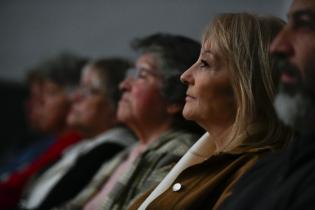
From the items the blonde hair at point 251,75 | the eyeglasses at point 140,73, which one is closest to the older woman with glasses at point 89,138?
the eyeglasses at point 140,73

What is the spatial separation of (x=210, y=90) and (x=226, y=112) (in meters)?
0.07

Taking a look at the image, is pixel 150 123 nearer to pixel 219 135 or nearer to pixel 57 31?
pixel 219 135

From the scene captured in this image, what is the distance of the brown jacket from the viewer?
1.46 metres

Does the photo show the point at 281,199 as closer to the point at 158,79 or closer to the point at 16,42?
the point at 158,79

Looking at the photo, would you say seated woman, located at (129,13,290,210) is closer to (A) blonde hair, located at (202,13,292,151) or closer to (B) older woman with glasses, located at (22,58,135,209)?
(A) blonde hair, located at (202,13,292,151)

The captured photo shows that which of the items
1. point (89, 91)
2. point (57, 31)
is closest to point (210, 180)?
point (89, 91)

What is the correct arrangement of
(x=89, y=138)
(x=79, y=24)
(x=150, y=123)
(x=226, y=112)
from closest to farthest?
1. (x=226, y=112)
2. (x=150, y=123)
3. (x=89, y=138)
4. (x=79, y=24)

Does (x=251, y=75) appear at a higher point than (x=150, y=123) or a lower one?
higher

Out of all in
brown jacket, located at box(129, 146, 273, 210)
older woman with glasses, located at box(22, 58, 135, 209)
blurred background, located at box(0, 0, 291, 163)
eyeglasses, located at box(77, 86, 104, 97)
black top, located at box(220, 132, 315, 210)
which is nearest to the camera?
black top, located at box(220, 132, 315, 210)

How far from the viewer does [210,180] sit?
1475 millimetres

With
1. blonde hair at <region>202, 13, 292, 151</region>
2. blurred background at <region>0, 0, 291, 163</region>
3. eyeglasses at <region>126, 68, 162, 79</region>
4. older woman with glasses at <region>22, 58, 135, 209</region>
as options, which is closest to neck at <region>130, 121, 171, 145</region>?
eyeglasses at <region>126, 68, 162, 79</region>

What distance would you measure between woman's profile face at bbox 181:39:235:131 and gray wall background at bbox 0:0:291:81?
1.51 meters

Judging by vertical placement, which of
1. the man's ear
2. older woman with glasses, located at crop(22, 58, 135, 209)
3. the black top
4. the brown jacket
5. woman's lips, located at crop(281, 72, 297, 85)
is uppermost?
woman's lips, located at crop(281, 72, 297, 85)

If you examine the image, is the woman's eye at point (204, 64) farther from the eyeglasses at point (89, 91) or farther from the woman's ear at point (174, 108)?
the eyeglasses at point (89, 91)
